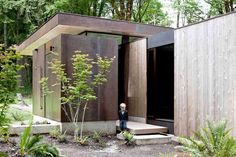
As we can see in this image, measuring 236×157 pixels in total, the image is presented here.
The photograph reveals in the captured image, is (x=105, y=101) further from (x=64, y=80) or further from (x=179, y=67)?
(x=179, y=67)

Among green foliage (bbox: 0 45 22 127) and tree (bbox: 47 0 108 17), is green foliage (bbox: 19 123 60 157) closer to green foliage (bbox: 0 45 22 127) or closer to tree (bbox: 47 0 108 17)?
green foliage (bbox: 0 45 22 127)

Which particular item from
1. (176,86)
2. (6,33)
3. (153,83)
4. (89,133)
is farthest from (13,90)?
(6,33)

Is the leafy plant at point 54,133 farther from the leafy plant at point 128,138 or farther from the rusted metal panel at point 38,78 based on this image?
the rusted metal panel at point 38,78

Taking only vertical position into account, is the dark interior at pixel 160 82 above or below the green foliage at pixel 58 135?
above

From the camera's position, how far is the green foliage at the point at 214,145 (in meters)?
4.80

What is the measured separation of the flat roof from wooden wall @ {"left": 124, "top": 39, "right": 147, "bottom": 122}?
64cm

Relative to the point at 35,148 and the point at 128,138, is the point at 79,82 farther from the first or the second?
the point at 35,148

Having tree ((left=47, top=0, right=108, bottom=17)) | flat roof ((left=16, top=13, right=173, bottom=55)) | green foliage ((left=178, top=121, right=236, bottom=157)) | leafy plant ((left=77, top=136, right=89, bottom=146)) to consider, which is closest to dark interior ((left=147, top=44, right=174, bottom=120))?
flat roof ((left=16, top=13, right=173, bottom=55))

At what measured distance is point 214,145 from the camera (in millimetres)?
5180

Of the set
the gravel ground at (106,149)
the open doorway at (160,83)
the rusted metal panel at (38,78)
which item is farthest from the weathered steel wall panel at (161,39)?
the rusted metal panel at (38,78)

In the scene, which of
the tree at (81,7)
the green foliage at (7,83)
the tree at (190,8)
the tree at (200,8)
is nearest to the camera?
the green foliage at (7,83)

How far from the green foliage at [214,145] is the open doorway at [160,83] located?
4.26 meters

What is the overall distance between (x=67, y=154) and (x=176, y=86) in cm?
330

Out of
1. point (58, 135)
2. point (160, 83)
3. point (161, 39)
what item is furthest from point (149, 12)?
point (58, 135)
